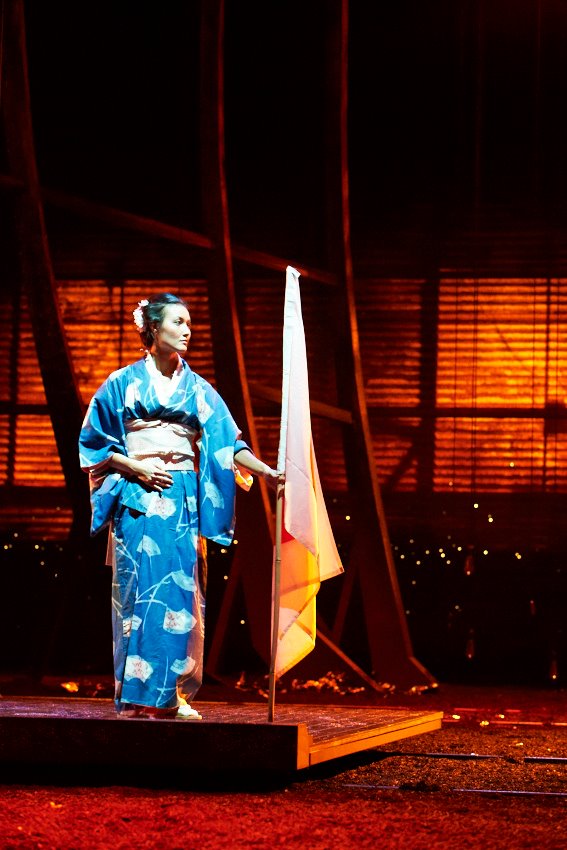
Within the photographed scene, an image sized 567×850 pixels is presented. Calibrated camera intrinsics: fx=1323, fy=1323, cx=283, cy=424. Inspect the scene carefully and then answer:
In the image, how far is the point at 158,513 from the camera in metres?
4.04

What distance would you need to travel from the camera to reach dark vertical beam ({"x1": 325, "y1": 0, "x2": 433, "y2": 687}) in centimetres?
719

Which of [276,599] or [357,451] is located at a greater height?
[357,451]

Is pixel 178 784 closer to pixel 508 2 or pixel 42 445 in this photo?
pixel 42 445

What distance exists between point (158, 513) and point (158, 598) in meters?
0.26

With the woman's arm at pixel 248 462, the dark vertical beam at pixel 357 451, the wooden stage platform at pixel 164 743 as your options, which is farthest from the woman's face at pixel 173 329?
the dark vertical beam at pixel 357 451

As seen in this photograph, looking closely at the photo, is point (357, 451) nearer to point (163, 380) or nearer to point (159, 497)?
point (163, 380)

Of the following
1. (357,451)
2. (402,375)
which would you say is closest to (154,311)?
(357,451)

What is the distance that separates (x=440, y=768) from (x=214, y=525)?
3.61 ft

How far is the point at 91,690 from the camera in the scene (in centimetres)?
684

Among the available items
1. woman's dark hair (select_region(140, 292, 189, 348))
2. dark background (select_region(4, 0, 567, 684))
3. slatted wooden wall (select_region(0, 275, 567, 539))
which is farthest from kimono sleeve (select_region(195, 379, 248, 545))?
dark background (select_region(4, 0, 567, 684))

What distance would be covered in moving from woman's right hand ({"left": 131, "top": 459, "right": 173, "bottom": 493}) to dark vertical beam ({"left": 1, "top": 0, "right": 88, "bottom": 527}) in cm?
201

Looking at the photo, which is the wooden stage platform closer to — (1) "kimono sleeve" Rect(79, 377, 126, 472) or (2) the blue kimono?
(2) the blue kimono

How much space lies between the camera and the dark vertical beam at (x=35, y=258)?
18.8 feet

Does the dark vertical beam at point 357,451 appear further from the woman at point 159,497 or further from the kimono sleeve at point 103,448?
the kimono sleeve at point 103,448
